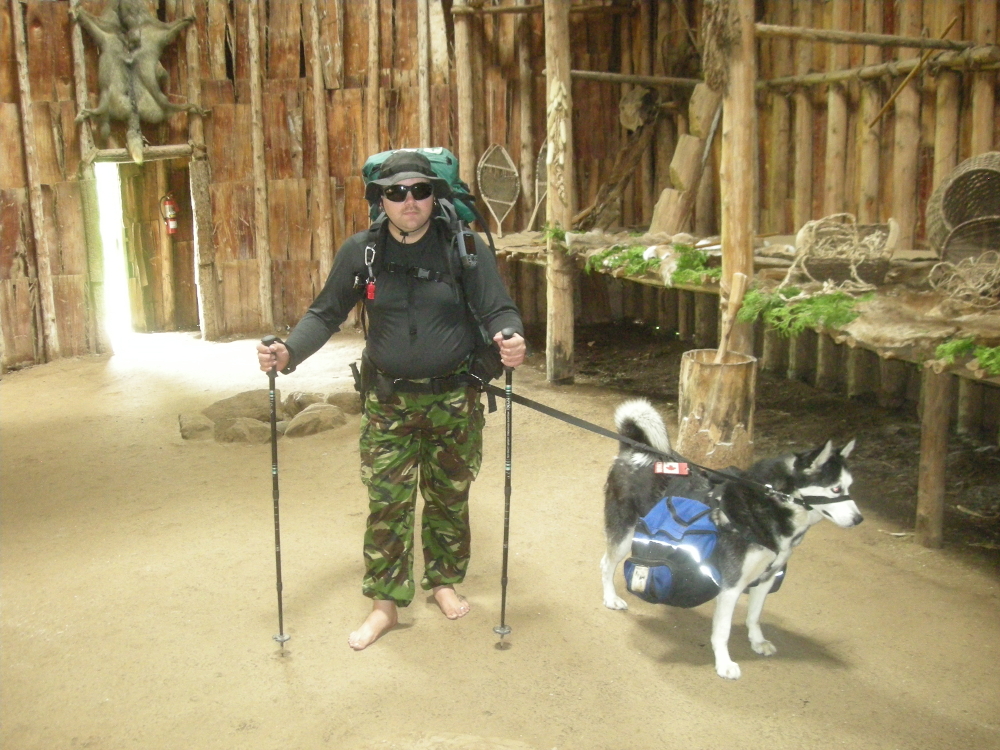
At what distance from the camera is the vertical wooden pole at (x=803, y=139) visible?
9242mm

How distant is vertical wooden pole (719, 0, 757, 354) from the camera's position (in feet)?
19.8

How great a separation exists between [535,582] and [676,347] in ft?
21.5

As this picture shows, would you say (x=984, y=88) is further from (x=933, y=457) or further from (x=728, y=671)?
(x=728, y=671)

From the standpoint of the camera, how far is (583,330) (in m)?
12.3

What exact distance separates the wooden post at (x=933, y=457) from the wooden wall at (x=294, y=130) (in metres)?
4.96

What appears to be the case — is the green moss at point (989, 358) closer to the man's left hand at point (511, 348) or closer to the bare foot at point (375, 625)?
the man's left hand at point (511, 348)

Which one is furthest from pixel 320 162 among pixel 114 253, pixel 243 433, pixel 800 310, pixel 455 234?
pixel 455 234

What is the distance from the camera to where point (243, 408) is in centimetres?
833

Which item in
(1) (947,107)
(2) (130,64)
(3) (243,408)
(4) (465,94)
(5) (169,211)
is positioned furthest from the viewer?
(5) (169,211)

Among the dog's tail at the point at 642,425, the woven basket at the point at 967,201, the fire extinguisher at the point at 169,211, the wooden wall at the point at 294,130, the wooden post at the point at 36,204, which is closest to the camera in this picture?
the dog's tail at the point at 642,425

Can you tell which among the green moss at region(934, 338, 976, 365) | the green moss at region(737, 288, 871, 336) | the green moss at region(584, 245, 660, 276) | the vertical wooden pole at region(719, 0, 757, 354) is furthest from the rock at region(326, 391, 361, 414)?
the green moss at region(934, 338, 976, 365)

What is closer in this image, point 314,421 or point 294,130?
point 314,421

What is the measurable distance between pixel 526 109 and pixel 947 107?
5.26 m

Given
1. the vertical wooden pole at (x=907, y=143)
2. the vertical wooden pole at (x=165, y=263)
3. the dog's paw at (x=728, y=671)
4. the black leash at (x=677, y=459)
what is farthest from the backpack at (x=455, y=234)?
the vertical wooden pole at (x=165, y=263)
